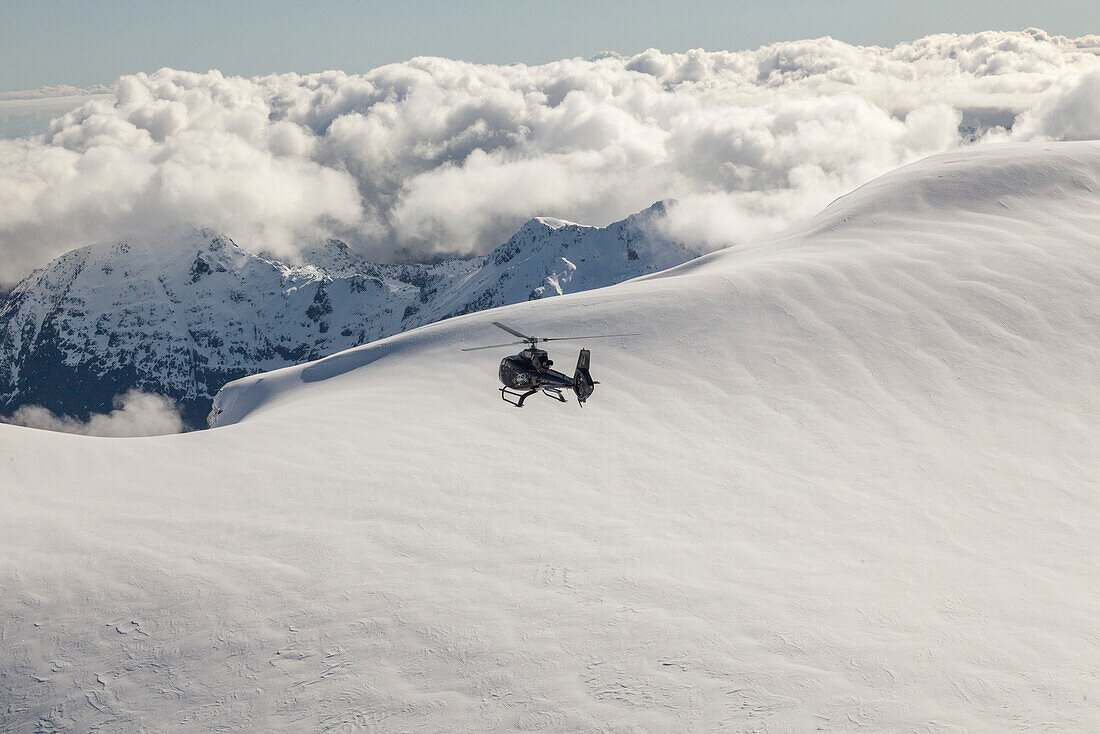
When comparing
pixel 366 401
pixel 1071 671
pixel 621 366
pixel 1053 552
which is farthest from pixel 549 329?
pixel 1071 671

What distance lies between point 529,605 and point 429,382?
80.7ft

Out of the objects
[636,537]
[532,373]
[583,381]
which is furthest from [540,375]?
[636,537]

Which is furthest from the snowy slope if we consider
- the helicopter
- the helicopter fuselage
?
the helicopter fuselage

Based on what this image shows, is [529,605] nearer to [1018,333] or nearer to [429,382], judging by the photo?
[429,382]

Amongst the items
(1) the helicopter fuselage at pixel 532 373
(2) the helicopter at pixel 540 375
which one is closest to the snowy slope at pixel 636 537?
(2) the helicopter at pixel 540 375

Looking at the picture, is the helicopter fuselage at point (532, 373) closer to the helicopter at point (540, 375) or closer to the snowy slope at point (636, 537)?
the helicopter at point (540, 375)

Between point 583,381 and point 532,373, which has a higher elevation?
point 532,373

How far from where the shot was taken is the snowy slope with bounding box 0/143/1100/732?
75.3 ft

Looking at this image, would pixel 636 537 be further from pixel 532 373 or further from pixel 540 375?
pixel 532 373

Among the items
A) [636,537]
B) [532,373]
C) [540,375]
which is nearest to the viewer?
[540,375]

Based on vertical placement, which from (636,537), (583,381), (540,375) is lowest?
(636,537)

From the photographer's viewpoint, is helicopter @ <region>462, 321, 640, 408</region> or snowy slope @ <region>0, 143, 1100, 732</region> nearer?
snowy slope @ <region>0, 143, 1100, 732</region>

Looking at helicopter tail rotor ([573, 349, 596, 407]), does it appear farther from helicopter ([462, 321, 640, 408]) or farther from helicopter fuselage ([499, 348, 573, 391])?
helicopter fuselage ([499, 348, 573, 391])

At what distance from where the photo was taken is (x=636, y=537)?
31.0 m
